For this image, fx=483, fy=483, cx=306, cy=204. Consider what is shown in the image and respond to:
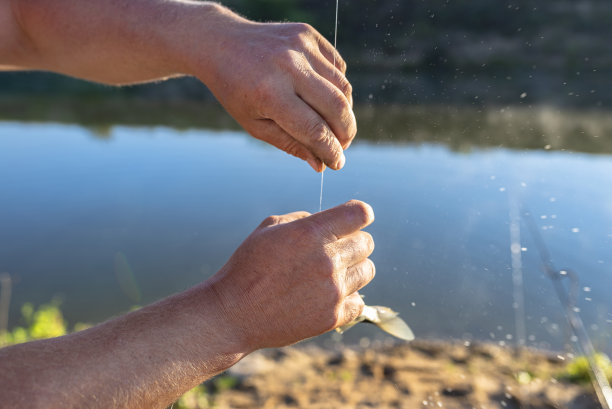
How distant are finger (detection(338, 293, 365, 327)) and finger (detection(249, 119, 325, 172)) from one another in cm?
35

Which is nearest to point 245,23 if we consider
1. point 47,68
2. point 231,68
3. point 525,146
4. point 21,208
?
point 231,68

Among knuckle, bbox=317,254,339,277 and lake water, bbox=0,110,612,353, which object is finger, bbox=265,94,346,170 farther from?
lake water, bbox=0,110,612,353

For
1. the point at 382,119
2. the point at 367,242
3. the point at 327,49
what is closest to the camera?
the point at 367,242

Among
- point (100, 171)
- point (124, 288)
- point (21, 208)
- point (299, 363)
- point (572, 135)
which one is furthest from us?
point (100, 171)

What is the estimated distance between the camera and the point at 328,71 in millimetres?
1234

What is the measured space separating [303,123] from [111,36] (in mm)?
823

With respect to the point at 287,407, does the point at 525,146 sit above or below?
above

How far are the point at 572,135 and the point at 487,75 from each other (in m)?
3.20

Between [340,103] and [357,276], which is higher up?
[340,103]

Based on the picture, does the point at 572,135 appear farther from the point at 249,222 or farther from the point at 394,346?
the point at 249,222

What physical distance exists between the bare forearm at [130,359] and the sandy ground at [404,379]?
225 cm

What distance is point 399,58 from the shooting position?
1.77 meters

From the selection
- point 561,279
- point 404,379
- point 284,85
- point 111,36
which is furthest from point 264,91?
point 404,379

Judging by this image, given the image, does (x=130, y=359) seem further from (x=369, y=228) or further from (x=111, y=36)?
(x=369, y=228)
